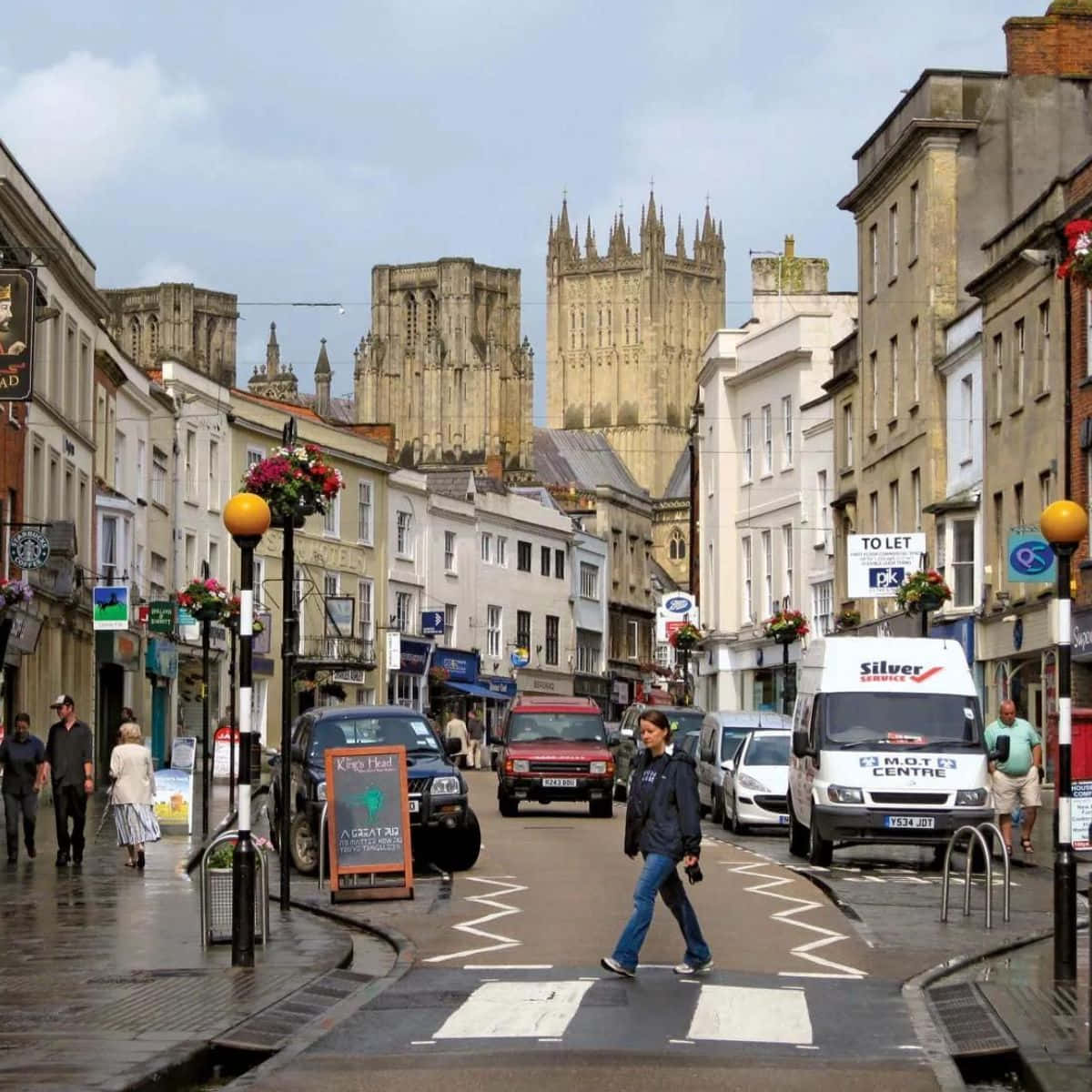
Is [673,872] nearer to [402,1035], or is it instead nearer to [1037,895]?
[402,1035]

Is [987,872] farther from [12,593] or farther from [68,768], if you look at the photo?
[12,593]

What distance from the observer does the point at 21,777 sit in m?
26.9

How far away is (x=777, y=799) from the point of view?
109 feet

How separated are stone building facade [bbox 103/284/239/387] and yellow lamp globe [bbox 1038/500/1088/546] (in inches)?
6254

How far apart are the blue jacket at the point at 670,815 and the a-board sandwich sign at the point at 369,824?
6.63 meters

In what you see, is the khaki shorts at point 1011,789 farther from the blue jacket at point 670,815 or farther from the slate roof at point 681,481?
the slate roof at point 681,481

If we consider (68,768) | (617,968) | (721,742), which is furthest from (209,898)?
(721,742)

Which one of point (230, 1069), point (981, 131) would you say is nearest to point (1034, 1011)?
point (230, 1069)

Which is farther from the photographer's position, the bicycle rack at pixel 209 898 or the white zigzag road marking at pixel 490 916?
the white zigzag road marking at pixel 490 916

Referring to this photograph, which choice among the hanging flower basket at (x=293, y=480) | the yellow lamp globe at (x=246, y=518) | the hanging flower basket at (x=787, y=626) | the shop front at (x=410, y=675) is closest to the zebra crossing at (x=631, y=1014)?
the yellow lamp globe at (x=246, y=518)

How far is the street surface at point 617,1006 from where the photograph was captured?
11.5m

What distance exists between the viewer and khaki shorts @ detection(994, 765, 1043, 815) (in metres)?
27.9

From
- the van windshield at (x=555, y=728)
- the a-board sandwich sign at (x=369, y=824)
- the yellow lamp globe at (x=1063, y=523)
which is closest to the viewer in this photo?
the yellow lamp globe at (x=1063, y=523)

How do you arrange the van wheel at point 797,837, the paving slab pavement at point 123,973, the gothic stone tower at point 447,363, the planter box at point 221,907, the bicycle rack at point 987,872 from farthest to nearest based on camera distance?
the gothic stone tower at point 447,363 → the van wheel at point 797,837 → the bicycle rack at point 987,872 → the planter box at point 221,907 → the paving slab pavement at point 123,973
